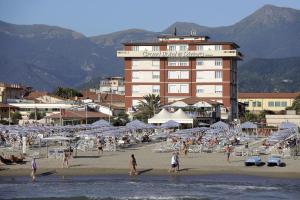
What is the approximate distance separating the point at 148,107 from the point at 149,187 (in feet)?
222

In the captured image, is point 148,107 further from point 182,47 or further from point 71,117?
point 71,117

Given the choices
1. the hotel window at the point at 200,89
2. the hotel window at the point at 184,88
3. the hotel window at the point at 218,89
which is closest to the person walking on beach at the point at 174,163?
the hotel window at the point at 218,89

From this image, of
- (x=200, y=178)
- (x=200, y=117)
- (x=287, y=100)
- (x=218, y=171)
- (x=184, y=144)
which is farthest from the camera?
(x=287, y=100)

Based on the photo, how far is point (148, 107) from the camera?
103 metres

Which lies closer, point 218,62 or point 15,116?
point 218,62

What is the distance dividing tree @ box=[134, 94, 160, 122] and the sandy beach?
49797 millimetres

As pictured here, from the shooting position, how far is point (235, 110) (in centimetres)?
11719

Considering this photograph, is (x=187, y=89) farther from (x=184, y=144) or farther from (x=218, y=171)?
(x=218, y=171)

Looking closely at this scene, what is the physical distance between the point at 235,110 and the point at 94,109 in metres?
23.5

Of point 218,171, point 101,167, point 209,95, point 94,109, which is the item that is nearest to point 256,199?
point 218,171

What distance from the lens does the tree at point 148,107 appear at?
100562 mm

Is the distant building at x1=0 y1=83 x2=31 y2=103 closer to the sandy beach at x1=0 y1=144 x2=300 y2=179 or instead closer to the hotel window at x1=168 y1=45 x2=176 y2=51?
the hotel window at x1=168 y1=45 x2=176 y2=51

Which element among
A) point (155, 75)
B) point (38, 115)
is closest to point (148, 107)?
point (155, 75)

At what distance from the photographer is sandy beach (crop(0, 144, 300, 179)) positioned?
4134 cm
